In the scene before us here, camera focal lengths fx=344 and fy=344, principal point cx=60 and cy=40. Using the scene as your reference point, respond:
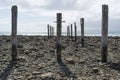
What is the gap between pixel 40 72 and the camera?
50.4 feet

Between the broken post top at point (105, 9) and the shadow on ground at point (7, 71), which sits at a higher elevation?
the broken post top at point (105, 9)

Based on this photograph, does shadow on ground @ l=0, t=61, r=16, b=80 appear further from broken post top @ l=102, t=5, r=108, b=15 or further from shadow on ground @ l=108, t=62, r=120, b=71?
broken post top @ l=102, t=5, r=108, b=15

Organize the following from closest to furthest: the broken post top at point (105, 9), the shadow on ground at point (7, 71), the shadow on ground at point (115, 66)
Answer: the shadow on ground at point (7, 71) < the shadow on ground at point (115, 66) < the broken post top at point (105, 9)

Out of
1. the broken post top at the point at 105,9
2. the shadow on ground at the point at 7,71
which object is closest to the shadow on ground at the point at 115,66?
the broken post top at the point at 105,9

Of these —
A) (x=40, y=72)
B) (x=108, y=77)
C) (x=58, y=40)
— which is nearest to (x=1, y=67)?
(x=40, y=72)

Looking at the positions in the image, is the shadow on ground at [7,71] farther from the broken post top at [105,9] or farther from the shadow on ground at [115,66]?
the broken post top at [105,9]

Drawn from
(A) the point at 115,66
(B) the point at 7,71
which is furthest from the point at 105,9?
(B) the point at 7,71

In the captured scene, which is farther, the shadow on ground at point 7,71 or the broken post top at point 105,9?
the broken post top at point 105,9

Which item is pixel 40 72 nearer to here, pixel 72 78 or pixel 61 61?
pixel 72 78

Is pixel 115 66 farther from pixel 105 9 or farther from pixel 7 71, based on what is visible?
pixel 7 71

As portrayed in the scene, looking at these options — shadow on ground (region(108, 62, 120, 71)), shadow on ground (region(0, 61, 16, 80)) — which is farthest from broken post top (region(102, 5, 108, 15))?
shadow on ground (region(0, 61, 16, 80))

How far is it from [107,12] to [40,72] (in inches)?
212

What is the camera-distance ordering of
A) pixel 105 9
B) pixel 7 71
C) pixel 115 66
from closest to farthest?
1. pixel 7 71
2. pixel 115 66
3. pixel 105 9

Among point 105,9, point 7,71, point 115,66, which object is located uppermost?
point 105,9
